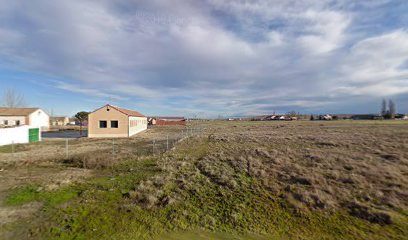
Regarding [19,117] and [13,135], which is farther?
[19,117]

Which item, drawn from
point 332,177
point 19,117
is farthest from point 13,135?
point 332,177

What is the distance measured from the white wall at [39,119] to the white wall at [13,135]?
19.7 m

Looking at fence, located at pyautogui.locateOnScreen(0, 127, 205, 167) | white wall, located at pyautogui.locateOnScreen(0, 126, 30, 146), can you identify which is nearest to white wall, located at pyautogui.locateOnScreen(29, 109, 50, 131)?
white wall, located at pyautogui.locateOnScreen(0, 126, 30, 146)

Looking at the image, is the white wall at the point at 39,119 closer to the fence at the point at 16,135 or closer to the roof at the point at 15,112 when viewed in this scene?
the roof at the point at 15,112

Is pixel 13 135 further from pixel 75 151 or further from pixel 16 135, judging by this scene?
pixel 75 151

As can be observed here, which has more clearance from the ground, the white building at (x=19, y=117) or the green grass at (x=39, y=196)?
the white building at (x=19, y=117)

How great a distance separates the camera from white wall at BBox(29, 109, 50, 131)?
1647 inches

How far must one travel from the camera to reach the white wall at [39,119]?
41.8 meters

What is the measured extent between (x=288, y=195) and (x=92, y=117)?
30.3 m

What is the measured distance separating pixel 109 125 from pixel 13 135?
35.1ft

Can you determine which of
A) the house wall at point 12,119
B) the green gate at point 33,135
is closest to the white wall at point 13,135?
the green gate at point 33,135

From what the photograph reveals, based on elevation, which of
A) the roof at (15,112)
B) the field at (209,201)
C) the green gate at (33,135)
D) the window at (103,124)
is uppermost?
the roof at (15,112)

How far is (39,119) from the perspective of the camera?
4525 centimetres

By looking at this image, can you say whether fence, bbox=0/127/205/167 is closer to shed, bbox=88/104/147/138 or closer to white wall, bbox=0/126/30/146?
white wall, bbox=0/126/30/146
